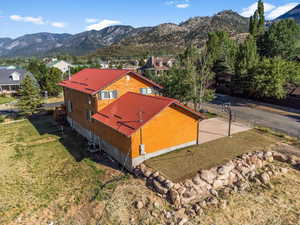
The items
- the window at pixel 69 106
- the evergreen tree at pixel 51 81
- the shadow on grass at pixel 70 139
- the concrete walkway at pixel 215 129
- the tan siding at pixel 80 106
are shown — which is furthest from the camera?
the evergreen tree at pixel 51 81

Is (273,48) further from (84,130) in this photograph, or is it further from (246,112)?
(84,130)

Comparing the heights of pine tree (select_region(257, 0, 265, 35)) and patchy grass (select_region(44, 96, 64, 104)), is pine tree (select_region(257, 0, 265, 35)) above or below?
above

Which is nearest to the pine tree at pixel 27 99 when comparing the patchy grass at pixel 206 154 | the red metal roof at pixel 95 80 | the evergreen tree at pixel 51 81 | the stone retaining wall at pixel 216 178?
the red metal roof at pixel 95 80

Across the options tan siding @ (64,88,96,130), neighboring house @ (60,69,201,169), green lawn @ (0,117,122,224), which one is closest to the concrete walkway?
neighboring house @ (60,69,201,169)

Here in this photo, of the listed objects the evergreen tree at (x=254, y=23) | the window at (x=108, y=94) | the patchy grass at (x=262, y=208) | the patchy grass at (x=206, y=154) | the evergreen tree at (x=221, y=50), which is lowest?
the patchy grass at (x=262, y=208)

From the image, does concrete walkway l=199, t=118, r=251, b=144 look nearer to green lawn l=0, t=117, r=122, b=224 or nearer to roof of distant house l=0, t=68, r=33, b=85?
green lawn l=0, t=117, r=122, b=224

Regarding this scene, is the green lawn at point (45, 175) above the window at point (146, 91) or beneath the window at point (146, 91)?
beneath

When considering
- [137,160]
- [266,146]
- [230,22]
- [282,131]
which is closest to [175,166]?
[137,160]

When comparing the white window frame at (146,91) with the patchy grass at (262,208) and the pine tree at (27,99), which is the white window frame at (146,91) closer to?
the patchy grass at (262,208)
